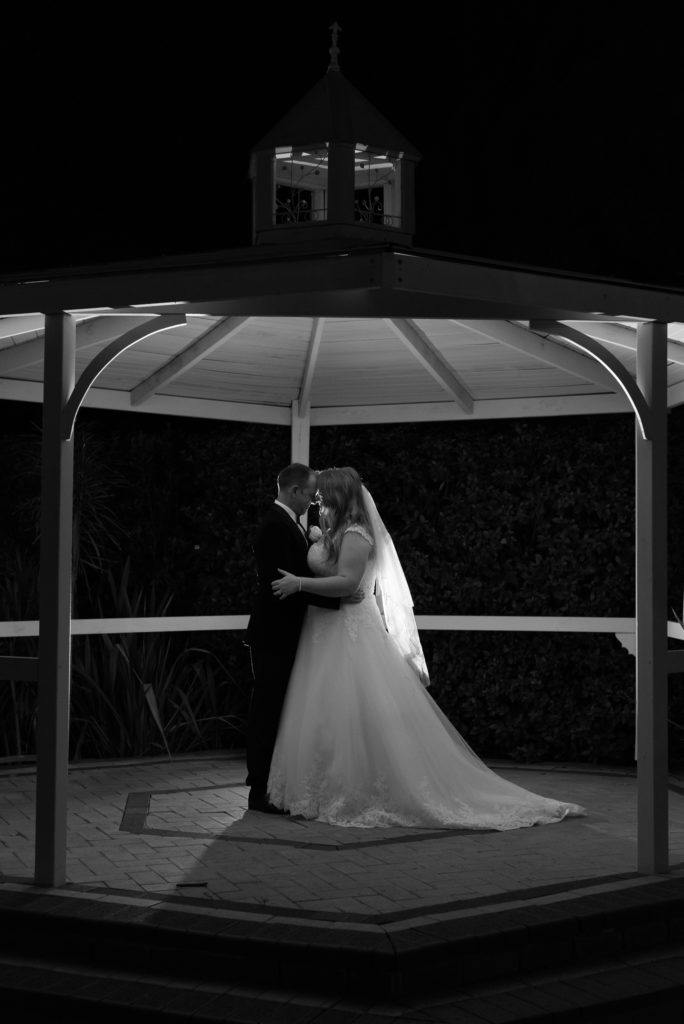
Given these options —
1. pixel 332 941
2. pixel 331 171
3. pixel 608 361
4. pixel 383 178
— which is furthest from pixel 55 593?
pixel 383 178

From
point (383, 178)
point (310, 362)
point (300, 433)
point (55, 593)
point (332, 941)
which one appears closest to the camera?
point (332, 941)

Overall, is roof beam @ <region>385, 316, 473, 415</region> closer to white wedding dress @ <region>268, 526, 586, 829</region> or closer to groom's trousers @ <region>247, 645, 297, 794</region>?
white wedding dress @ <region>268, 526, 586, 829</region>

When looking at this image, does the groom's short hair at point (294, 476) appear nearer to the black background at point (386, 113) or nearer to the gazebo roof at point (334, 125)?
the gazebo roof at point (334, 125)

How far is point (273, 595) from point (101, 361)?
2.41 metres

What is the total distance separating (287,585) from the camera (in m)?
7.93

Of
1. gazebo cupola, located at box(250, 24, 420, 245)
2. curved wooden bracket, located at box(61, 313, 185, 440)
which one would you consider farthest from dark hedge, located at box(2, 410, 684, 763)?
curved wooden bracket, located at box(61, 313, 185, 440)

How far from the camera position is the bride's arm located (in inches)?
313

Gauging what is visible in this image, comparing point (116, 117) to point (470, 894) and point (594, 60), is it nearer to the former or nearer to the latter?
point (594, 60)

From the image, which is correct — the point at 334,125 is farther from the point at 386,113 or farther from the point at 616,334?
the point at 386,113

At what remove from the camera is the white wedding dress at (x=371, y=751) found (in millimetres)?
7480

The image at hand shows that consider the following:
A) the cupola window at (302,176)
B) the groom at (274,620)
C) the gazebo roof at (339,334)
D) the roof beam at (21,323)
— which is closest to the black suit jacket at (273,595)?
the groom at (274,620)

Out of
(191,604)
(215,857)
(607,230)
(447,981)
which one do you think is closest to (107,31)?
(607,230)

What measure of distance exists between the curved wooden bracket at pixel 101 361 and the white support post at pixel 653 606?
2.31 metres

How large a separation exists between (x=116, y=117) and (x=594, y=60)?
532cm
